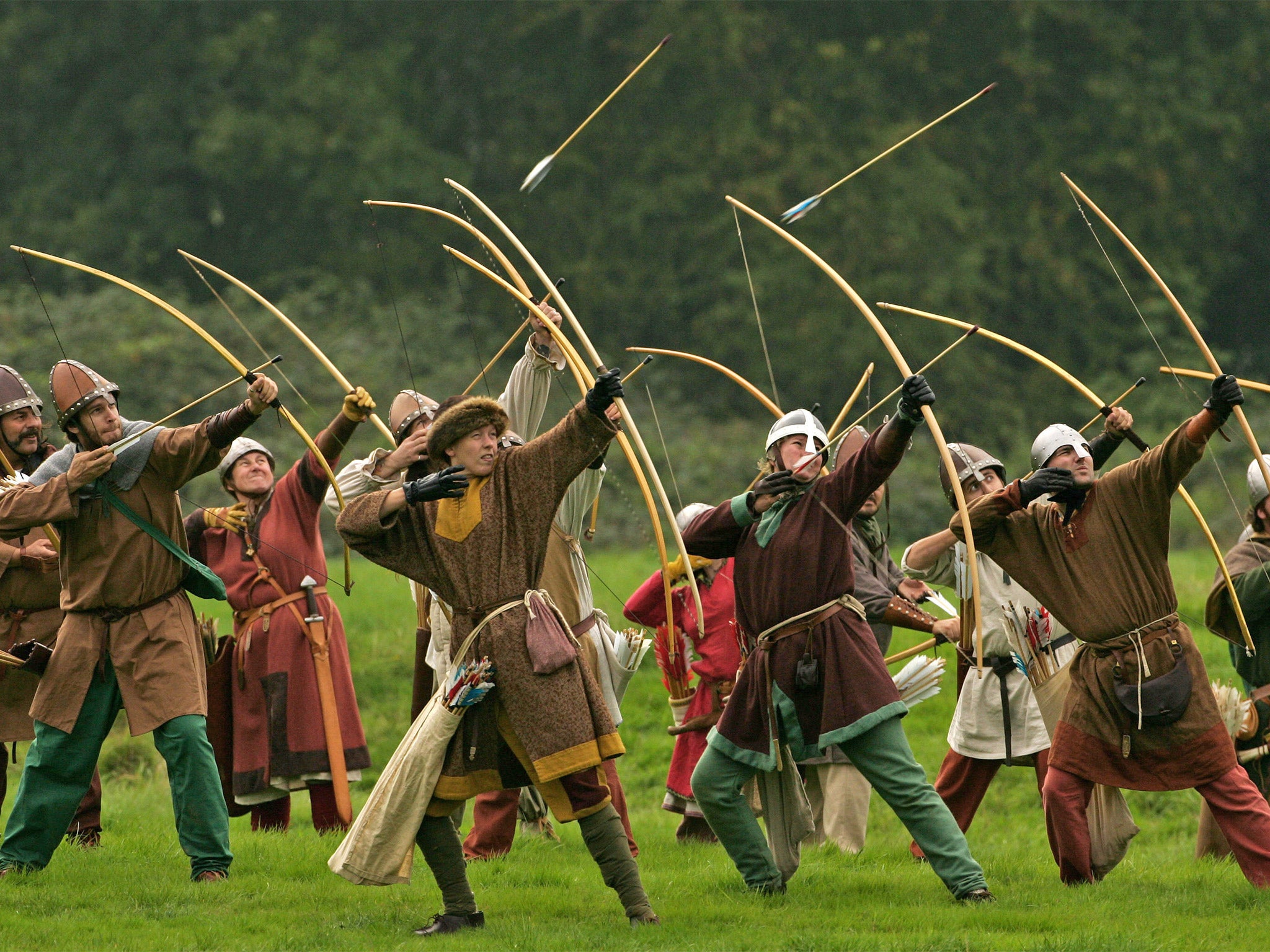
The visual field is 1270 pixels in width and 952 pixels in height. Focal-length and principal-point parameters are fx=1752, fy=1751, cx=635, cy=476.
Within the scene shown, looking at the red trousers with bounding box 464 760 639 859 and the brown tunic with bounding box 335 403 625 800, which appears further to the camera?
the red trousers with bounding box 464 760 639 859

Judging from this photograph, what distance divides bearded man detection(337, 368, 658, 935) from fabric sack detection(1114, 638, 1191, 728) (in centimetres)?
188

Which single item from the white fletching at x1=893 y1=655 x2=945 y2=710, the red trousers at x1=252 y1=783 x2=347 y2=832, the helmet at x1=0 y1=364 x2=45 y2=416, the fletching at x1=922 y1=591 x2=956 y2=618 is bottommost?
the red trousers at x1=252 y1=783 x2=347 y2=832

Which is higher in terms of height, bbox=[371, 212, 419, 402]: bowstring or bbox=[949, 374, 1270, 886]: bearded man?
bbox=[371, 212, 419, 402]: bowstring

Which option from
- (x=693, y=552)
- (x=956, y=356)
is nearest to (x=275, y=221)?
(x=956, y=356)

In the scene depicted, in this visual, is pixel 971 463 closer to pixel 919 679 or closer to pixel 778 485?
pixel 919 679

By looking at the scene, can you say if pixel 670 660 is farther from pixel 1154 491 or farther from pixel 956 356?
pixel 956 356

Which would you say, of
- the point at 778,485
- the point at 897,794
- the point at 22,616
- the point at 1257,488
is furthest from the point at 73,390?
the point at 1257,488

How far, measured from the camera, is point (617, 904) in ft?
21.2

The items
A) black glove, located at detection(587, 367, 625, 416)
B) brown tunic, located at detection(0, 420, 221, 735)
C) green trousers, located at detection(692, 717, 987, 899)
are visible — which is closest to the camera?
black glove, located at detection(587, 367, 625, 416)

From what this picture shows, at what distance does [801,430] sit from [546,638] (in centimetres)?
137

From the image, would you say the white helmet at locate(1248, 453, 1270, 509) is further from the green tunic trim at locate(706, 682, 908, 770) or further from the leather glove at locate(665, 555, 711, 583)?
the leather glove at locate(665, 555, 711, 583)

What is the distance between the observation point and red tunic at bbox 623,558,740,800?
818cm

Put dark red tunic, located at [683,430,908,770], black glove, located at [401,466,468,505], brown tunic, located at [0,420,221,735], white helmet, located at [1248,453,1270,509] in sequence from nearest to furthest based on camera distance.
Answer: black glove, located at [401,466,468,505]
dark red tunic, located at [683,430,908,770]
brown tunic, located at [0,420,221,735]
white helmet, located at [1248,453,1270,509]

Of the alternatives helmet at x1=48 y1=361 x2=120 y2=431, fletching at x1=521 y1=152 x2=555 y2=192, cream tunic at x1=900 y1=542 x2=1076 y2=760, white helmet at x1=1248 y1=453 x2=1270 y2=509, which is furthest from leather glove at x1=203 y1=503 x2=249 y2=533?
white helmet at x1=1248 y1=453 x2=1270 y2=509
